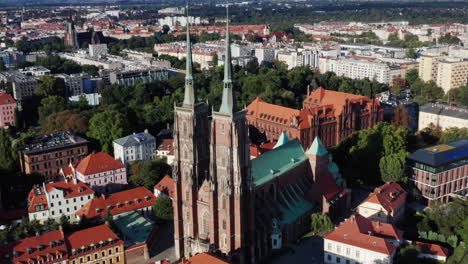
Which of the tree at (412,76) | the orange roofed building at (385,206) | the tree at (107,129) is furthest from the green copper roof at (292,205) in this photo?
the tree at (412,76)

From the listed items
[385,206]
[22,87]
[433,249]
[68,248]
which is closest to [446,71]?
[385,206]

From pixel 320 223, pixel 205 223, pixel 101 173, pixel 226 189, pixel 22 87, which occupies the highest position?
pixel 226 189

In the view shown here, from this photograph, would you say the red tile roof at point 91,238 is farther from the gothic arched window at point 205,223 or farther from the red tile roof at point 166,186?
the red tile roof at point 166,186

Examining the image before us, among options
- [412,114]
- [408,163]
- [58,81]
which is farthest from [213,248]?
[58,81]

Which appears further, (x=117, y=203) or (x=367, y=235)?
(x=117, y=203)

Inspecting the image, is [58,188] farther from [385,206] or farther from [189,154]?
[385,206]

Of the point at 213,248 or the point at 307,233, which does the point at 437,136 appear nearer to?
the point at 307,233

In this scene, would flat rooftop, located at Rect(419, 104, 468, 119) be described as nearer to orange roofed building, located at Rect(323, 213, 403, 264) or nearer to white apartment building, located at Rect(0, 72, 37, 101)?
orange roofed building, located at Rect(323, 213, 403, 264)
